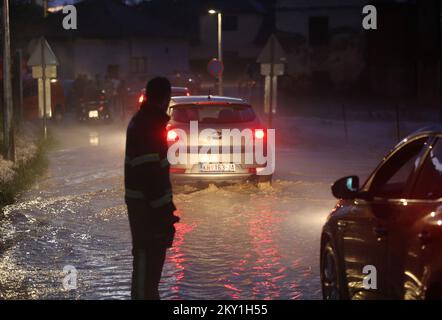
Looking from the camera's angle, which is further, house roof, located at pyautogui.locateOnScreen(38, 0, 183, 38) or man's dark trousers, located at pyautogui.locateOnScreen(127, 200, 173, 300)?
house roof, located at pyautogui.locateOnScreen(38, 0, 183, 38)

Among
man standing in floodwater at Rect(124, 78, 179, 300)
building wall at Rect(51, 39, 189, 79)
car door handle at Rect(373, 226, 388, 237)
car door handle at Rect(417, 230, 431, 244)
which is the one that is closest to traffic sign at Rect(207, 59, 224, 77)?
building wall at Rect(51, 39, 189, 79)

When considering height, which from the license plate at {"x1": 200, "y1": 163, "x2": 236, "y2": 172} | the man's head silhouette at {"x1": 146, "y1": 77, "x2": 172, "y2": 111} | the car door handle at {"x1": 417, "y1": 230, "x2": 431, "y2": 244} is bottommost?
the license plate at {"x1": 200, "y1": 163, "x2": 236, "y2": 172}

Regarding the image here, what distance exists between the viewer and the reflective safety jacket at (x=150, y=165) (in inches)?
295

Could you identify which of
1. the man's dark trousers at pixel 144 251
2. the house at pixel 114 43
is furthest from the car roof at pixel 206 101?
the house at pixel 114 43

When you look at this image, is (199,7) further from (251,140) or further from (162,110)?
(162,110)

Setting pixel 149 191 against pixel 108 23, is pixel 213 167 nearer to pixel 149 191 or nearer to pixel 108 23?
pixel 149 191

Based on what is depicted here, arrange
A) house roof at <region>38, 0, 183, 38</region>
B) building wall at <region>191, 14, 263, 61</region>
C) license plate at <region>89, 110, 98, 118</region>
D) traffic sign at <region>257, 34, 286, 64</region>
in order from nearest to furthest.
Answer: traffic sign at <region>257, 34, 286, 64</region> < license plate at <region>89, 110, 98, 118</region> < house roof at <region>38, 0, 183, 38</region> < building wall at <region>191, 14, 263, 61</region>

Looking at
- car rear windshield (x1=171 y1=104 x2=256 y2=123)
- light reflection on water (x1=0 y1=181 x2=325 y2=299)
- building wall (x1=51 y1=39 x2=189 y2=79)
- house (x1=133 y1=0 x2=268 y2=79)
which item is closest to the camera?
light reflection on water (x1=0 y1=181 x2=325 y2=299)

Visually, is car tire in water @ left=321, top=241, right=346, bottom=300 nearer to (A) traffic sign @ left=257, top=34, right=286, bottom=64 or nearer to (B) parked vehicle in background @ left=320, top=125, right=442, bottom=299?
(B) parked vehicle in background @ left=320, top=125, right=442, bottom=299

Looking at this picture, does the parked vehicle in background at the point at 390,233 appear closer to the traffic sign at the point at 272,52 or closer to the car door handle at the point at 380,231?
the car door handle at the point at 380,231

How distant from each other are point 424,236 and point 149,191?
2.51 meters

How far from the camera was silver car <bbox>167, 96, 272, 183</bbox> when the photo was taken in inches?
630

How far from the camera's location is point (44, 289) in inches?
357
